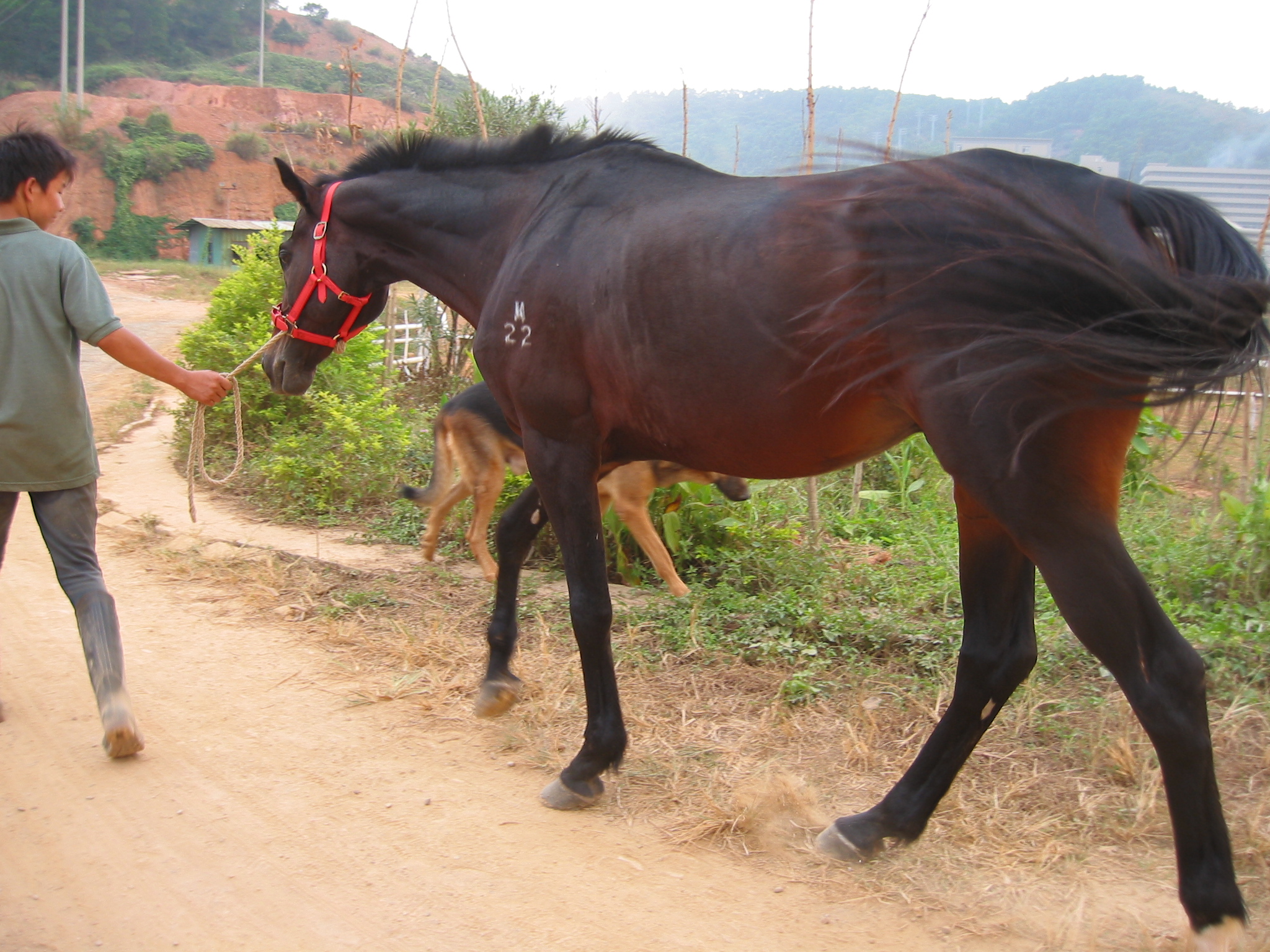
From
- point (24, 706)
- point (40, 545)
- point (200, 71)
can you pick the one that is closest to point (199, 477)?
point (40, 545)

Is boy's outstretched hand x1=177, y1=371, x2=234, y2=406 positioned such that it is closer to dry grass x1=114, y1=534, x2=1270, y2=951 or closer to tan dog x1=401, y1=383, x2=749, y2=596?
dry grass x1=114, y1=534, x2=1270, y2=951

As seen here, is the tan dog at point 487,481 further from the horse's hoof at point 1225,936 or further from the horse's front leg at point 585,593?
the horse's hoof at point 1225,936

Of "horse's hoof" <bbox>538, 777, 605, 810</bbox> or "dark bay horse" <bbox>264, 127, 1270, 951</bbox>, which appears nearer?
"dark bay horse" <bbox>264, 127, 1270, 951</bbox>

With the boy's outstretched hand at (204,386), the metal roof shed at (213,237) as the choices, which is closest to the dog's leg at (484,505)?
the boy's outstretched hand at (204,386)

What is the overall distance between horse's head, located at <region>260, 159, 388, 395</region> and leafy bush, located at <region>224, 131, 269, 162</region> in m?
49.5

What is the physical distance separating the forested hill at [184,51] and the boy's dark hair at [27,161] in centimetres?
5091

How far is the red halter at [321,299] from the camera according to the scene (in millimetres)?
3969

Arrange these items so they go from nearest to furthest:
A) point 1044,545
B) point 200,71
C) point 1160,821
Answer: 1. point 1044,545
2. point 1160,821
3. point 200,71

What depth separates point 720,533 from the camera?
5.79 metres

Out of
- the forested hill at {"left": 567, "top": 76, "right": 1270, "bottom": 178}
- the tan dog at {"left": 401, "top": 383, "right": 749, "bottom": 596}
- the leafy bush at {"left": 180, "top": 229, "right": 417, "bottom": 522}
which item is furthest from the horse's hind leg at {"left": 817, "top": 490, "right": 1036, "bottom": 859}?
the leafy bush at {"left": 180, "top": 229, "right": 417, "bottom": 522}

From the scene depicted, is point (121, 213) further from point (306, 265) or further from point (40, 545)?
point (306, 265)

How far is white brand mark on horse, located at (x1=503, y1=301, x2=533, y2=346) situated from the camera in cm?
327

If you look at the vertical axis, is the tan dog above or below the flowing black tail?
below

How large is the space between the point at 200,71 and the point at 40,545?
217ft
